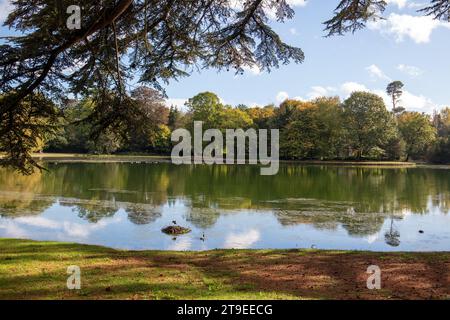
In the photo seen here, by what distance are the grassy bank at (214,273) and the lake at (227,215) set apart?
2750mm

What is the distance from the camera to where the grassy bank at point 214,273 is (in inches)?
229

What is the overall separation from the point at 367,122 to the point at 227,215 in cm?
4499

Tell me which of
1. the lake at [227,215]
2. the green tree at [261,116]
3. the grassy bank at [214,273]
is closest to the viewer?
the grassy bank at [214,273]

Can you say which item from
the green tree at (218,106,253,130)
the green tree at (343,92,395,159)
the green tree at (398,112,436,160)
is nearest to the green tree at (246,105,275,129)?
the green tree at (218,106,253,130)

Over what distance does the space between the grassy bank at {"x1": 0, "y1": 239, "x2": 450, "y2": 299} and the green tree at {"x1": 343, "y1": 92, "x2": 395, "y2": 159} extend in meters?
49.6

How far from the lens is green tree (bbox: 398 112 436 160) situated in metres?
61.6

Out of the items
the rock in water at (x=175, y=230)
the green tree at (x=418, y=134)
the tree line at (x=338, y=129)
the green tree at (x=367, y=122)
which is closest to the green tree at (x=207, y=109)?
the tree line at (x=338, y=129)

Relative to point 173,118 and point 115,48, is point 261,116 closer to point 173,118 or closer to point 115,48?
point 173,118

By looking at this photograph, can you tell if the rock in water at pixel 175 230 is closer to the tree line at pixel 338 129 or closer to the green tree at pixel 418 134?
the tree line at pixel 338 129

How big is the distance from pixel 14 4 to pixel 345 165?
2052 inches

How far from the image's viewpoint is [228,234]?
43.7 feet

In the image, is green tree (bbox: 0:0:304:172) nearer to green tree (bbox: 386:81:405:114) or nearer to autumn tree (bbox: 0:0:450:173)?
A: autumn tree (bbox: 0:0:450:173)

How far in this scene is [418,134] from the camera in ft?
204

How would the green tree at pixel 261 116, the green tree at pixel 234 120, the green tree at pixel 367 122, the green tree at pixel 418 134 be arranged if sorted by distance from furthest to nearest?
the green tree at pixel 261 116, the green tree at pixel 234 120, the green tree at pixel 418 134, the green tree at pixel 367 122
